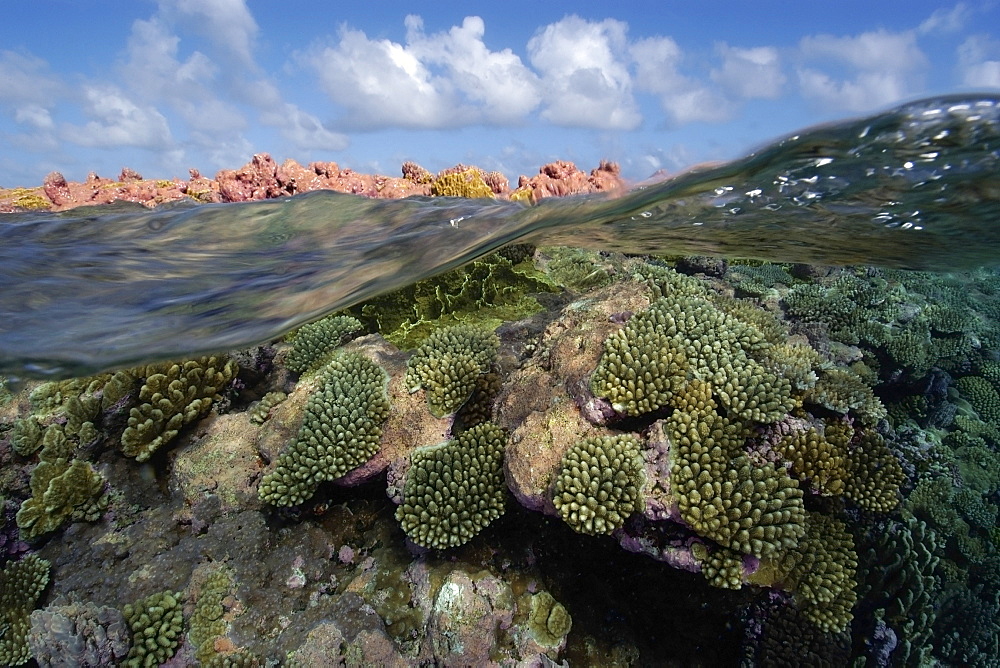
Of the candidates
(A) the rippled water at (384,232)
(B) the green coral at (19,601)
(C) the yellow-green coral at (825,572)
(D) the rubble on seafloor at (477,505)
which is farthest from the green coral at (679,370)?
(B) the green coral at (19,601)

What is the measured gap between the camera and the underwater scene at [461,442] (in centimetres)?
482

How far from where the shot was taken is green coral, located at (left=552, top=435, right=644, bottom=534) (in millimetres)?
4328

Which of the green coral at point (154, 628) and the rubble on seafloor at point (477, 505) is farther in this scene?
the green coral at point (154, 628)

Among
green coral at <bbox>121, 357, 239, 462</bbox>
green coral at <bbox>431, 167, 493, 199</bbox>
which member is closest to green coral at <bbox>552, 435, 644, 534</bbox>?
green coral at <bbox>121, 357, 239, 462</bbox>

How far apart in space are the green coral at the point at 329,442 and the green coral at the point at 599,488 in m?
2.36

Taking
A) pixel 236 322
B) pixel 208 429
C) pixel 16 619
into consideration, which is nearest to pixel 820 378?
pixel 236 322

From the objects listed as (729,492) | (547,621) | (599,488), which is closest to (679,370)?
(729,492)

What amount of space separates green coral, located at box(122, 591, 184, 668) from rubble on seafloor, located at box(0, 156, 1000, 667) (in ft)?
0.07

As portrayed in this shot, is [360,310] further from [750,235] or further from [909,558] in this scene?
[909,558]

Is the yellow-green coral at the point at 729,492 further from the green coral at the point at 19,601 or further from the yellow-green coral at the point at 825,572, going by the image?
the green coral at the point at 19,601

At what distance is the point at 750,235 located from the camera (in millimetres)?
8555

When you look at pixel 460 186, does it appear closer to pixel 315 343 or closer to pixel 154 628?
pixel 315 343

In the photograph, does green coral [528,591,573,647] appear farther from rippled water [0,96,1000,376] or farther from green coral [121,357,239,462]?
green coral [121,357,239,462]

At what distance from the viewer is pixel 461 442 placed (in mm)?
5473
